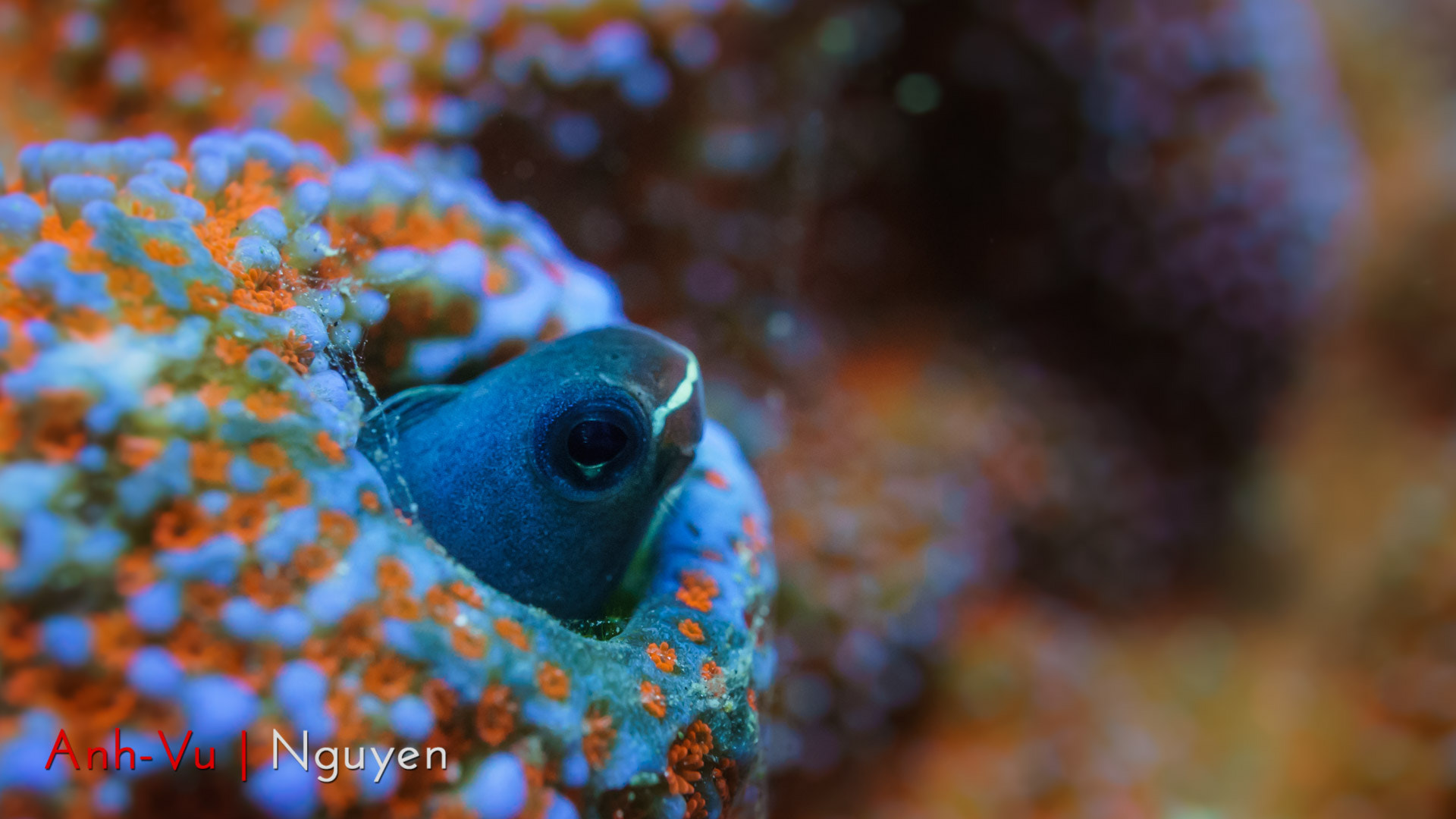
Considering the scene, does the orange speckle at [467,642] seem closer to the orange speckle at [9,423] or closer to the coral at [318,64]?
the orange speckle at [9,423]

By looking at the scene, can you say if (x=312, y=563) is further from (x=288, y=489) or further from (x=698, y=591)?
(x=698, y=591)

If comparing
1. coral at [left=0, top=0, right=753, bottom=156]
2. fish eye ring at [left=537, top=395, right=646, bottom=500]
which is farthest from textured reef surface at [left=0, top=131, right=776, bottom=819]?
coral at [left=0, top=0, right=753, bottom=156]

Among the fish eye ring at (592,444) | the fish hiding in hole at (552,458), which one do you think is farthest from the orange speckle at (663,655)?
the fish eye ring at (592,444)

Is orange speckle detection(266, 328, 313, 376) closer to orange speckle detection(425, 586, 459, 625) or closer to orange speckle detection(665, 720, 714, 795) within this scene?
orange speckle detection(425, 586, 459, 625)

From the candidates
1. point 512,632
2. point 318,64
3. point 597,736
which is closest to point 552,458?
point 512,632

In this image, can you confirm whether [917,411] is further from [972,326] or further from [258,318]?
[258,318]
